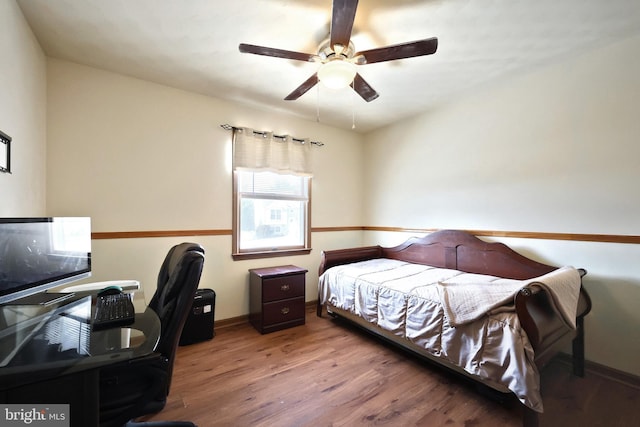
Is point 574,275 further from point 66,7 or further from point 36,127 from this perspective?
point 36,127

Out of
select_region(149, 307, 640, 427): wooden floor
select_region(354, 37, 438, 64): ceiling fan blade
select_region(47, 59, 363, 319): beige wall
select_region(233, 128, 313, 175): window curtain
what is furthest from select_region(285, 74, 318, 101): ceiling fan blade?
select_region(149, 307, 640, 427): wooden floor

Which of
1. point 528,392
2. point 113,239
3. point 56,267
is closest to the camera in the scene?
point 528,392

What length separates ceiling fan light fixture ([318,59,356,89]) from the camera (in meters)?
1.65

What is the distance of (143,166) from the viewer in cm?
240

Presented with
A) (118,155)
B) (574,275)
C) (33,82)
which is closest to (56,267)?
(118,155)

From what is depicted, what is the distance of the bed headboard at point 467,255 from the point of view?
229 cm

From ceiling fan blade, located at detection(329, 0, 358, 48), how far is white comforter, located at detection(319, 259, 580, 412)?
1.74 meters

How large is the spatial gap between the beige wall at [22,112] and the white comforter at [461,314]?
2.47 m

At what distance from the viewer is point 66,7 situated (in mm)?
1585

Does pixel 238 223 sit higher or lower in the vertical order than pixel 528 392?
higher

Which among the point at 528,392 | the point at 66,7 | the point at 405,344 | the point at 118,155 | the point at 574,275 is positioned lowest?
the point at 405,344

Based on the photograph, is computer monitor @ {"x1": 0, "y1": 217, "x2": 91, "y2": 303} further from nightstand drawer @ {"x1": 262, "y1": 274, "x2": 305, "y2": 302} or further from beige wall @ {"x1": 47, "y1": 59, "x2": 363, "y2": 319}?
nightstand drawer @ {"x1": 262, "y1": 274, "x2": 305, "y2": 302}

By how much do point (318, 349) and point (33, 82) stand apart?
2.94 meters

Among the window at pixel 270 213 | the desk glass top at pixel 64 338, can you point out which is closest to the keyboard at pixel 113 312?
the desk glass top at pixel 64 338
